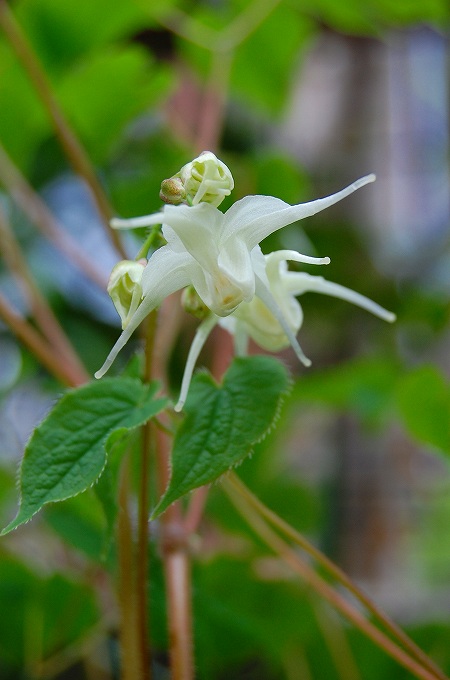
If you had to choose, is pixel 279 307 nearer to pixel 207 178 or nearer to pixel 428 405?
pixel 207 178

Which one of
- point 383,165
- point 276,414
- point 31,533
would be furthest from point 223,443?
point 383,165

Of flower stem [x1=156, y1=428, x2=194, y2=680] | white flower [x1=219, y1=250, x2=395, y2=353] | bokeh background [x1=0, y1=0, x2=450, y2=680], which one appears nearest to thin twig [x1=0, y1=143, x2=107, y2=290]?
bokeh background [x1=0, y1=0, x2=450, y2=680]

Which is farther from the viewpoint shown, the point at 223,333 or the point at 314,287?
the point at 223,333

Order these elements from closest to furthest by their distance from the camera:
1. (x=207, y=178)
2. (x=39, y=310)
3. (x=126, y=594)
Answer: (x=207, y=178), (x=126, y=594), (x=39, y=310)

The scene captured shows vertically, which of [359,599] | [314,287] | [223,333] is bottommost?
[223,333]

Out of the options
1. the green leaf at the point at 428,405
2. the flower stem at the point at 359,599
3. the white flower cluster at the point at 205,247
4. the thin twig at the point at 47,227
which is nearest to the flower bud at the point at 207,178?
the white flower cluster at the point at 205,247

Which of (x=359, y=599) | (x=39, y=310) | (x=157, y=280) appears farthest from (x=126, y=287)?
(x=39, y=310)

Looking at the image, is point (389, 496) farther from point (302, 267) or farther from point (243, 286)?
point (243, 286)
